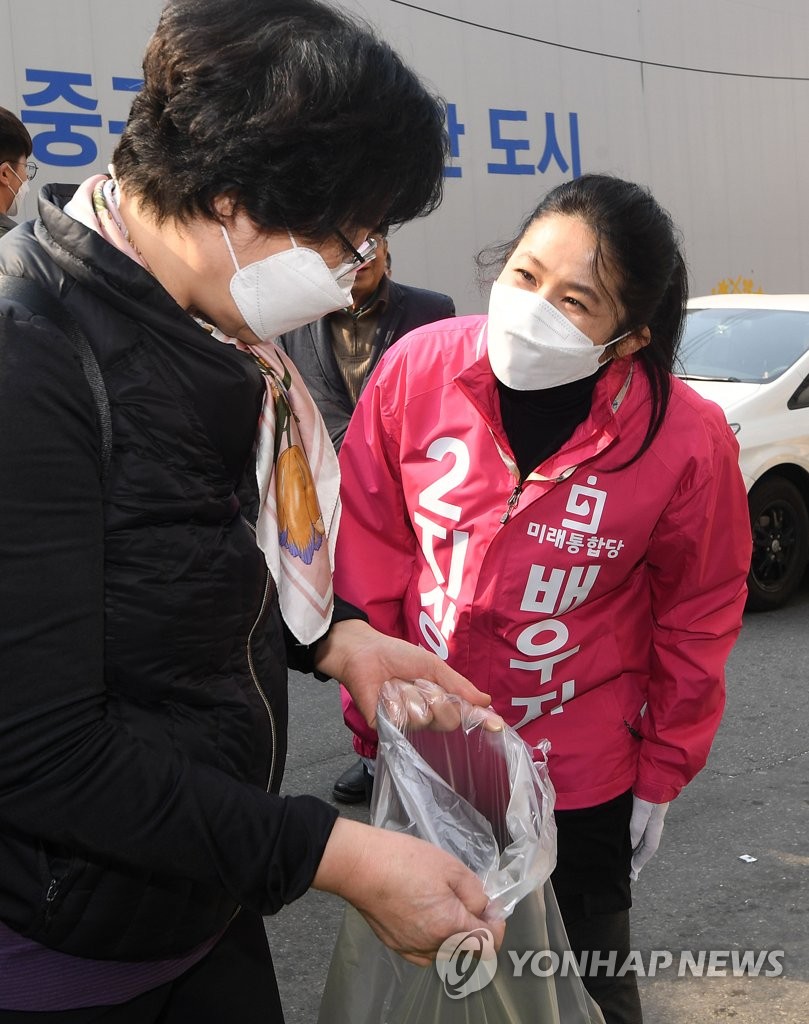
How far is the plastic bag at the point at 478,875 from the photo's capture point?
5.29ft

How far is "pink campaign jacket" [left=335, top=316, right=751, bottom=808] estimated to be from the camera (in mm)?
2143

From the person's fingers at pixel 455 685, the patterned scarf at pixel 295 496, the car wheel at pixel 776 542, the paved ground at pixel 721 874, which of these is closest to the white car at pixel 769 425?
the car wheel at pixel 776 542

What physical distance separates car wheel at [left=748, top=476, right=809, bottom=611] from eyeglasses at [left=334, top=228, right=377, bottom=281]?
5073 millimetres

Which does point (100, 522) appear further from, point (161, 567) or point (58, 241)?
point (58, 241)

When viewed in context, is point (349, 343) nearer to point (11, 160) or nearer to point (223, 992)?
point (11, 160)

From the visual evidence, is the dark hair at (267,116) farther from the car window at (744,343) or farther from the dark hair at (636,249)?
the car window at (744,343)

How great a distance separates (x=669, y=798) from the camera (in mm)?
2252

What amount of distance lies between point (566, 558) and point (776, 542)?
15.0ft

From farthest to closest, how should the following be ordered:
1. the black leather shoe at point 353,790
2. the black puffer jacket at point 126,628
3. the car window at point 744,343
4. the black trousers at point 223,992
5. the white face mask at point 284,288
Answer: the car window at point 744,343, the black leather shoe at point 353,790, the black trousers at point 223,992, the white face mask at point 284,288, the black puffer jacket at point 126,628

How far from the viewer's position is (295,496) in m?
1.61

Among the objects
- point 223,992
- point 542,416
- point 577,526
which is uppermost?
point 542,416

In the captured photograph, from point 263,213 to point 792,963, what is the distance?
8.29 ft

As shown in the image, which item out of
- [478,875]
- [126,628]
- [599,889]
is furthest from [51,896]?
[599,889]

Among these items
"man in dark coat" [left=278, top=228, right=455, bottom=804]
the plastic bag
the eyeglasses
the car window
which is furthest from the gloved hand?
the car window
